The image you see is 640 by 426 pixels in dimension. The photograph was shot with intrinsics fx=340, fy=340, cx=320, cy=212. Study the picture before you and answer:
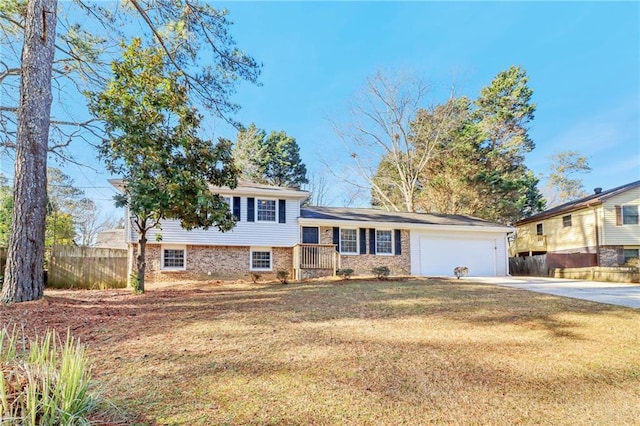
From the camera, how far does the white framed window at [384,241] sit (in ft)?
55.9

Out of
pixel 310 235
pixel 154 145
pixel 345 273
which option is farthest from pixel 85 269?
pixel 345 273

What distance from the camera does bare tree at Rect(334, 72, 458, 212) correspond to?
2523cm

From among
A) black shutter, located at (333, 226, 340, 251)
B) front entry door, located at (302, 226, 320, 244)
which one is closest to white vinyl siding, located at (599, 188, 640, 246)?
black shutter, located at (333, 226, 340, 251)

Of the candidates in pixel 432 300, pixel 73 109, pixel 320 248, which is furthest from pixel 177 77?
pixel 432 300

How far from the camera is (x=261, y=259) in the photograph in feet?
52.5

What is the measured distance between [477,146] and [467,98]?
12.6ft

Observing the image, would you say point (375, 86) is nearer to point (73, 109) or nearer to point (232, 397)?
point (73, 109)

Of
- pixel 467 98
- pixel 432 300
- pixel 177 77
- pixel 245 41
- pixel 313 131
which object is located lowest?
pixel 432 300

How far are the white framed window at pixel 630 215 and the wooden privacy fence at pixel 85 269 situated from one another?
26.5 meters

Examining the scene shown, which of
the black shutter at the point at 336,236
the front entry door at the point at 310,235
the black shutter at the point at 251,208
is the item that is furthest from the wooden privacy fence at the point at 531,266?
the black shutter at the point at 251,208

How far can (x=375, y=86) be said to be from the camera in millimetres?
25281

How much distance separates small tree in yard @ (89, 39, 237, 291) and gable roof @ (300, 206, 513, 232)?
6657 millimetres

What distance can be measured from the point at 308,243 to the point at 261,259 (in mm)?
2336

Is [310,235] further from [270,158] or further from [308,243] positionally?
[270,158]
